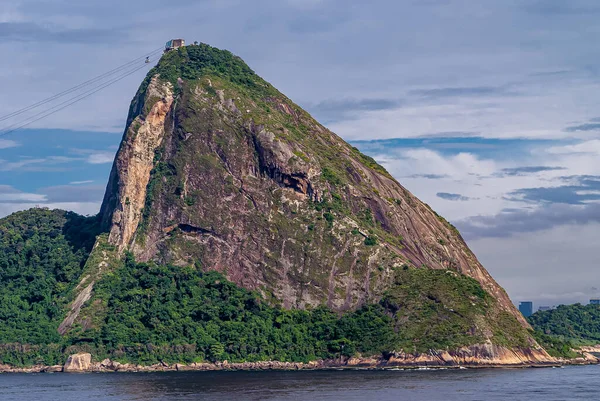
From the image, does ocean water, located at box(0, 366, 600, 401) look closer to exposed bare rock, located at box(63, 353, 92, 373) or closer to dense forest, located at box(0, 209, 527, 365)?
exposed bare rock, located at box(63, 353, 92, 373)

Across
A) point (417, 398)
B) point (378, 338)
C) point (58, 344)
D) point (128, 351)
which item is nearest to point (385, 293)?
point (378, 338)

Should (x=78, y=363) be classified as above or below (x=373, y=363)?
below

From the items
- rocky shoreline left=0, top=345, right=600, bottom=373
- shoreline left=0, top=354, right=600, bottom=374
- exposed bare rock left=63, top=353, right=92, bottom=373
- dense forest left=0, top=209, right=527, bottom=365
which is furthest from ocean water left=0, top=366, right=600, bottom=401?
dense forest left=0, top=209, right=527, bottom=365

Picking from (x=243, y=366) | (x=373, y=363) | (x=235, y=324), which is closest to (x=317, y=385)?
(x=373, y=363)

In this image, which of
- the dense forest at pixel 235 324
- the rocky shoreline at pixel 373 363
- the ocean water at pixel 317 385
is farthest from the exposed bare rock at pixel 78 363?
the ocean water at pixel 317 385

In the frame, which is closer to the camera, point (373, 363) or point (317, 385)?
point (317, 385)

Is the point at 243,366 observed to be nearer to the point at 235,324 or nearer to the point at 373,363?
the point at 235,324
